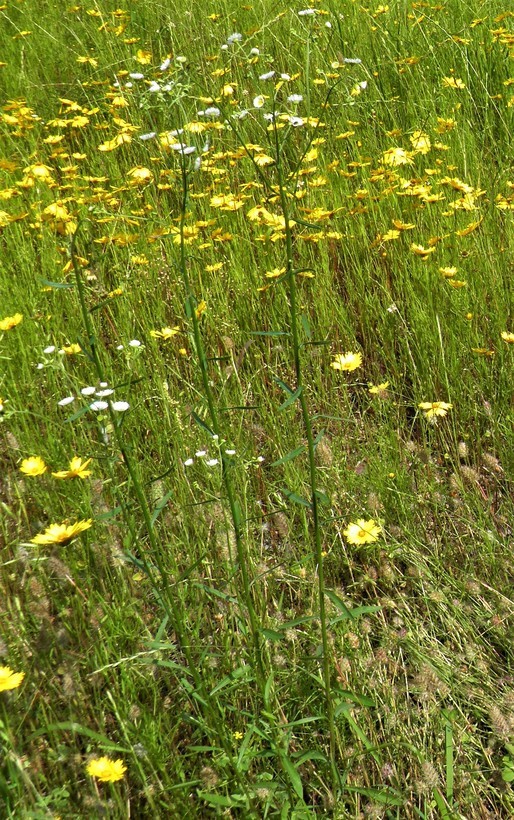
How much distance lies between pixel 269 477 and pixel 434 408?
433mm

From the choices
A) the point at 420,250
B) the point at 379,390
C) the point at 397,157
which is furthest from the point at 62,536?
the point at 397,157

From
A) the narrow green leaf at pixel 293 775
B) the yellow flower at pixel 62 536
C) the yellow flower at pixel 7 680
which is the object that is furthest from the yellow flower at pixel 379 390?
the yellow flower at pixel 7 680

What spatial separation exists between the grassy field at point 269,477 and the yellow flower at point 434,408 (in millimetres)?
46

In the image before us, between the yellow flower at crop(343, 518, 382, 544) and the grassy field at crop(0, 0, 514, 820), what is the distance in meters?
0.06

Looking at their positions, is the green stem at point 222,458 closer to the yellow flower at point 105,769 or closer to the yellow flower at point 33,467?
the yellow flower at point 105,769

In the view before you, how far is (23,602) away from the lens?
61.8 inches

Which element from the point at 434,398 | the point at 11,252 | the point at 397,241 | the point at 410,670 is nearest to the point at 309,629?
the point at 410,670

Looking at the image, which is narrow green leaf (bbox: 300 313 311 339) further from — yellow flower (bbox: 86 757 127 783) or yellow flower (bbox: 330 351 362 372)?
yellow flower (bbox: 330 351 362 372)

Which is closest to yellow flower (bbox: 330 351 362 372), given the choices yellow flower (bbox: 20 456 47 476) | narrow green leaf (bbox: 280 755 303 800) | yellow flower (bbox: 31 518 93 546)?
yellow flower (bbox: 20 456 47 476)

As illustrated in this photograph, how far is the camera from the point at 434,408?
6.40 ft

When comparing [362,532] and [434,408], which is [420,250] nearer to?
[434,408]

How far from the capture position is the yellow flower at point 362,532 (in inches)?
63.0

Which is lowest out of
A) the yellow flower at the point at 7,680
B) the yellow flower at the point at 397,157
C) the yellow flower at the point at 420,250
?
the yellow flower at the point at 420,250

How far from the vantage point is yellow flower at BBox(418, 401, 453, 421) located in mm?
1912
